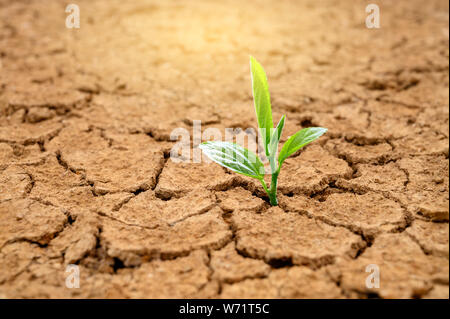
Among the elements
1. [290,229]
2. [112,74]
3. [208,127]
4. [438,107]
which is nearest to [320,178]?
[290,229]

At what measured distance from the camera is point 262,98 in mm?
1455

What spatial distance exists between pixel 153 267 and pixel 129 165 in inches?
24.7

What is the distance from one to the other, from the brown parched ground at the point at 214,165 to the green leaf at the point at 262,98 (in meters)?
0.31

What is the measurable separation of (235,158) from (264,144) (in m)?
0.12

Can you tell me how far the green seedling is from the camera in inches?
56.8

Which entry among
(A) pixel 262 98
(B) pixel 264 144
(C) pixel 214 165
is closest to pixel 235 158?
(B) pixel 264 144

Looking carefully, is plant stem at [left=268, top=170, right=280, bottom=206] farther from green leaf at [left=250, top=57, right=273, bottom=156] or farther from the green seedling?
green leaf at [left=250, top=57, right=273, bottom=156]

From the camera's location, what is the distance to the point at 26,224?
152 centimetres

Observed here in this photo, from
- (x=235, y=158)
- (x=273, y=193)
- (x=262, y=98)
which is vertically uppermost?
(x=262, y=98)

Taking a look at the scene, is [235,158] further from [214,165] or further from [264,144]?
[214,165]

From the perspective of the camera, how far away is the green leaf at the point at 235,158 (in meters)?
1.52

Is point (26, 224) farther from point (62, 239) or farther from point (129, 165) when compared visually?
point (129, 165)

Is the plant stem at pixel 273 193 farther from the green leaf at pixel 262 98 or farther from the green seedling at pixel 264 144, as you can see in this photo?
the green leaf at pixel 262 98

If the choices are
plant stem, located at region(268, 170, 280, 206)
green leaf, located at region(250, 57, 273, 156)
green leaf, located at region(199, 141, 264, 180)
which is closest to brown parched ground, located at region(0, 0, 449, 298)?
plant stem, located at region(268, 170, 280, 206)
